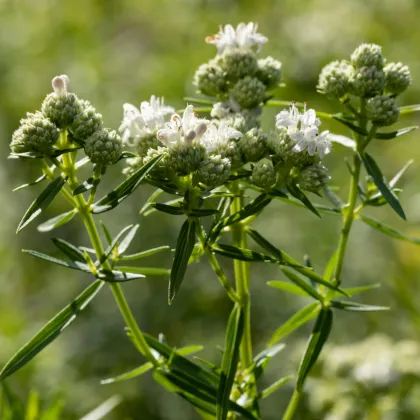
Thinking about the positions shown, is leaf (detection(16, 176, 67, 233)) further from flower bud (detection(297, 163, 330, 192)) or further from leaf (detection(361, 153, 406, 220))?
leaf (detection(361, 153, 406, 220))

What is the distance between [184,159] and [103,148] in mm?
157

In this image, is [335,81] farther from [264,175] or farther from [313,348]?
[313,348]

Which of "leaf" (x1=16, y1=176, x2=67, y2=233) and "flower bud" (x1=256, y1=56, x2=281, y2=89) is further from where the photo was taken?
"flower bud" (x1=256, y1=56, x2=281, y2=89)

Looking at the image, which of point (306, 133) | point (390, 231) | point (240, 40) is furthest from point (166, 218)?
point (306, 133)

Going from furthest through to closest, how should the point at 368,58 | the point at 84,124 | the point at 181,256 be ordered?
1. the point at 368,58
2. the point at 84,124
3. the point at 181,256

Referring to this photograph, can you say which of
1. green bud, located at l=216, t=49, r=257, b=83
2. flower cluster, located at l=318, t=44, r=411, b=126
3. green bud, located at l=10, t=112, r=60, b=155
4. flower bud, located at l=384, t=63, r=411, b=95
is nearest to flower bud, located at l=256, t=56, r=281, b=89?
green bud, located at l=216, t=49, r=257, b=83

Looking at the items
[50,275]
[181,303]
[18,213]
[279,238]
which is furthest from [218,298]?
[18,213]

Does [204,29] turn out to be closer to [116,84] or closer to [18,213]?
[116,84]

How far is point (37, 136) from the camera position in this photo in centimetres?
136

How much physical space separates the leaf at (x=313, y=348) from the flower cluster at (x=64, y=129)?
0.58m

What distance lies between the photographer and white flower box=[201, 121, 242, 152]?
4.68 ft

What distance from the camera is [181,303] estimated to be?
11.6ft

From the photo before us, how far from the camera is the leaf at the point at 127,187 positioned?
51.4 inches

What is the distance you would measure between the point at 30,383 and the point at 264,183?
75.6 inches
